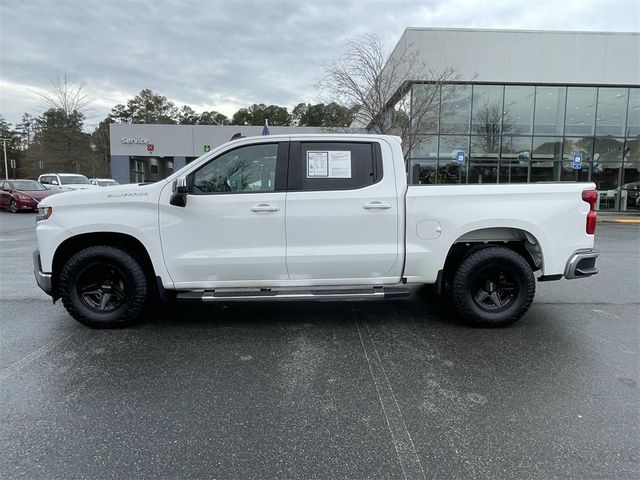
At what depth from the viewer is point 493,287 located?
4.84 meters

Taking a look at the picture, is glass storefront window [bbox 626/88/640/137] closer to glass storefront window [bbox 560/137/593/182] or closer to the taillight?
glass storefront window [bbox 560/137/593/182]

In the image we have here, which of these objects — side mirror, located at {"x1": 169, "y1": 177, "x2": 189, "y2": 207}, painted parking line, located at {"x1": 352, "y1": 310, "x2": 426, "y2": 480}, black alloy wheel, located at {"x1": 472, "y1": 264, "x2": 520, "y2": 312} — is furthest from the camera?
black alloy wheel, located at {"x1": 472, "y1": 264, "x2": 520, "y2": 312}

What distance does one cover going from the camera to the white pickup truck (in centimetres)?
443

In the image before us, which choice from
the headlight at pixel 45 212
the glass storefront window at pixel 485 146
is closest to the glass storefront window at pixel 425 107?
the glass storefront window at pixel 485 146

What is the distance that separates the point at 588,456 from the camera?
2602mm

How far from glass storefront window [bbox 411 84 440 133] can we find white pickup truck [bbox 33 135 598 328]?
14.8 meters

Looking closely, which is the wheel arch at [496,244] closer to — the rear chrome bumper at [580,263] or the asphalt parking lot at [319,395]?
the rear chrome bumper at [580,263]

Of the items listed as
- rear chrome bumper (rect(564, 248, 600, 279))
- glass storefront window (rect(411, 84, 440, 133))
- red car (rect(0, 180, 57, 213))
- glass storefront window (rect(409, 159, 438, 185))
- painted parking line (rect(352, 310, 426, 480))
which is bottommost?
painted parking line (rect(352, 310, 426, 480))

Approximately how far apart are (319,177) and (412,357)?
79.1 inches

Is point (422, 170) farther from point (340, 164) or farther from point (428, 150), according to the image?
point (340, 164)

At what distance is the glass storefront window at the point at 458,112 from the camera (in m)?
21.6

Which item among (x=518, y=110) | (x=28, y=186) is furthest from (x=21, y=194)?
(x=518, y=110)

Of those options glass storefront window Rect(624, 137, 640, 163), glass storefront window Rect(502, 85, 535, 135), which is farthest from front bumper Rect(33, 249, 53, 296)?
glass storefront window Rect(624, 137, 640, 163)

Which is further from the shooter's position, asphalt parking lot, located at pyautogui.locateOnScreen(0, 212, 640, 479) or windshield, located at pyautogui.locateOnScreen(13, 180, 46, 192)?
windshield, located at pyautogui.locateOnScreen(13, 180, 46, 192)
